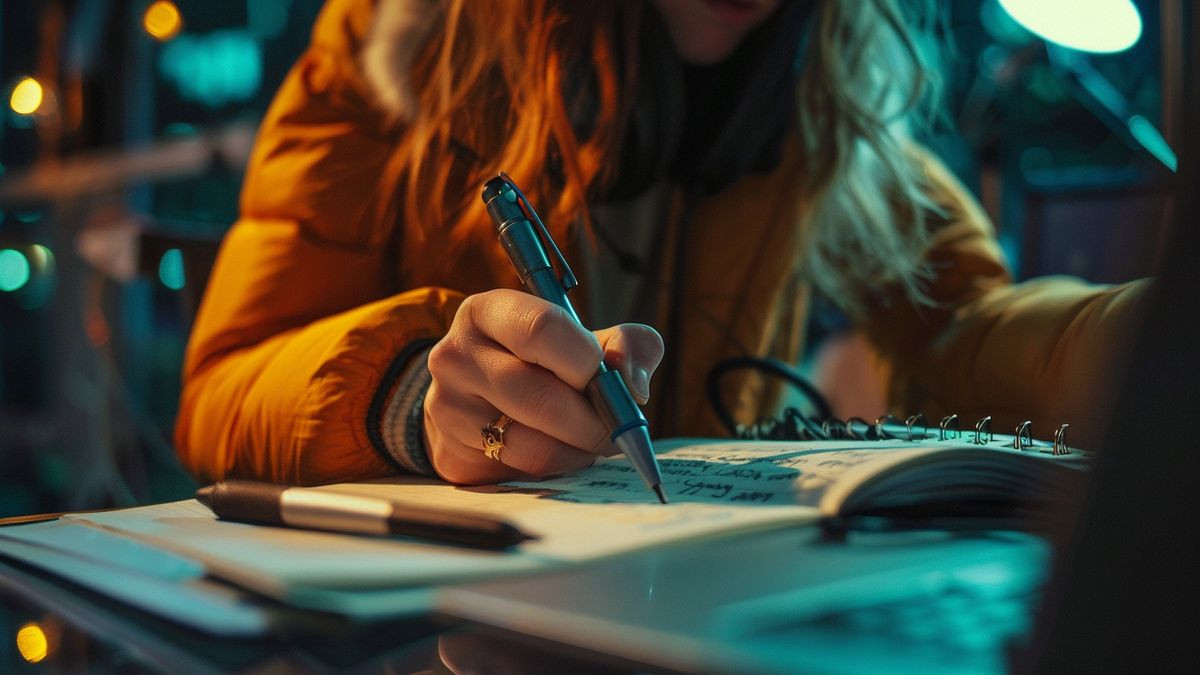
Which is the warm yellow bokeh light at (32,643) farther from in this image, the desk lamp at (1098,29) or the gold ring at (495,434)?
the desk lamp at (1098,29)

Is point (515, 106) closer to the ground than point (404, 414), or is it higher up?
higher up

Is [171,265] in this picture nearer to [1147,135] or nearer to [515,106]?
[515,106]

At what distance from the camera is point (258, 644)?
0.24 m

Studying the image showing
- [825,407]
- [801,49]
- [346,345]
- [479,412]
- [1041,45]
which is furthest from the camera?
[1041,45]

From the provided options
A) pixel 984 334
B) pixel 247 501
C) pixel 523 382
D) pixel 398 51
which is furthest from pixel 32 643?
pixel 984 334

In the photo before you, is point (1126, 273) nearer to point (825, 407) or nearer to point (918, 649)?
point (918, 649)

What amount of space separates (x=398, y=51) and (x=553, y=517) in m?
0.55

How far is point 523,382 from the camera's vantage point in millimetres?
425

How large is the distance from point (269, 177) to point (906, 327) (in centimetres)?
63

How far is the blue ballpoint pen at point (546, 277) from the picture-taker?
397mm

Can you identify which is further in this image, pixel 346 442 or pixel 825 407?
pixel 825 407

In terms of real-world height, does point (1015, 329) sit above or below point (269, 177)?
below

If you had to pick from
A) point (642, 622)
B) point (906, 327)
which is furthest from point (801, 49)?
point (642, 622)

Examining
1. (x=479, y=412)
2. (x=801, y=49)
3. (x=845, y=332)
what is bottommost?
(x=845, y=332)
